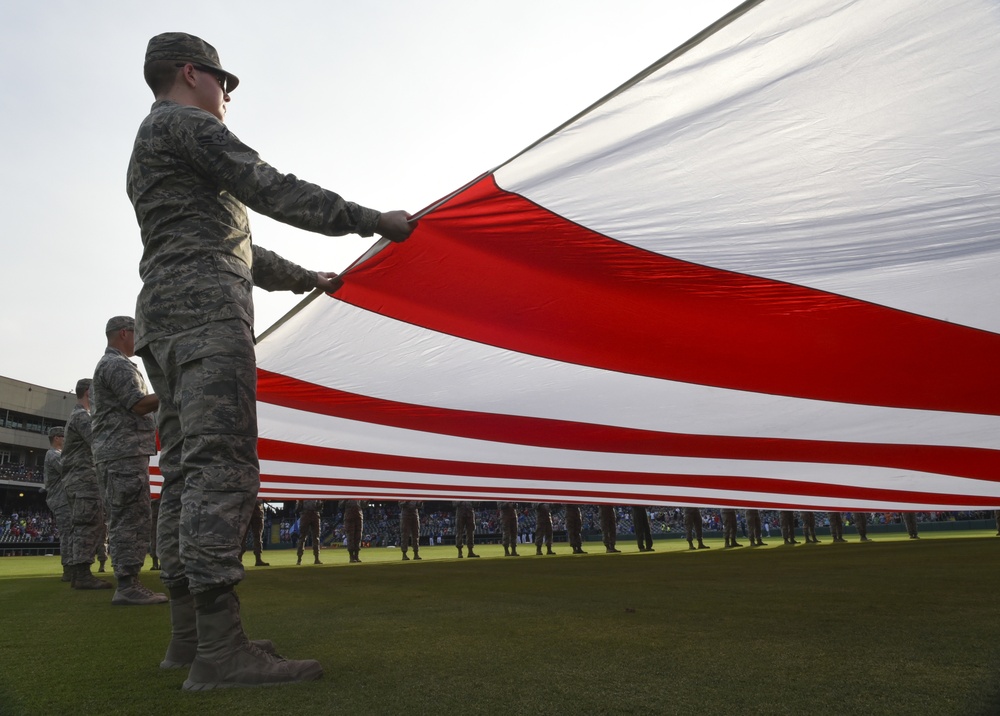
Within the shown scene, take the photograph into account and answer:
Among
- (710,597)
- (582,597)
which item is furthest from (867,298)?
(582,597)

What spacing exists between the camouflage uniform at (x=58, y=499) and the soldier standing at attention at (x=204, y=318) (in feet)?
20.4

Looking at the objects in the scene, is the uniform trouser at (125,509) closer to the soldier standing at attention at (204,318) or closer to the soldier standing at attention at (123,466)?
the soldier standing at attention at (123,466)

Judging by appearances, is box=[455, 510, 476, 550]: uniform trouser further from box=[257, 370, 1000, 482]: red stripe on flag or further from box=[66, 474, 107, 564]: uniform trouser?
box=[257, 370, 1000, 482]: red stripe on flag

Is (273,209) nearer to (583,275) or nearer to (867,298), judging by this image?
(583,275)

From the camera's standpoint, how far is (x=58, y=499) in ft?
25.7

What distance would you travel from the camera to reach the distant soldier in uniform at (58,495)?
695cm

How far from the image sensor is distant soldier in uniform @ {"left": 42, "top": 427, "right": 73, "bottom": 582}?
6.95 metres

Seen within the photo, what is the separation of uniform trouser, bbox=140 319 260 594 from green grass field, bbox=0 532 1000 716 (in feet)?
0.95

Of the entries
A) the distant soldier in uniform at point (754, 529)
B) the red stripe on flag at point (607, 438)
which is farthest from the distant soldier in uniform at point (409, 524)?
the red stripe on flag at point (607, 438)

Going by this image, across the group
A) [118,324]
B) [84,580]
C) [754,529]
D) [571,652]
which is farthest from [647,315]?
[754,529]

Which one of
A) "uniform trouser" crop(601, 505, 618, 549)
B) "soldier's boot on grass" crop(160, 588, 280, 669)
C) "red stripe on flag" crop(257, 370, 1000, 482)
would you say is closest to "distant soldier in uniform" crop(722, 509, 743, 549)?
"uniform trouser" crop(601, 505, 618, 549)

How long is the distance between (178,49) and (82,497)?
14.5 feet

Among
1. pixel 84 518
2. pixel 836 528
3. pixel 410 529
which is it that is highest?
pixel 84 518

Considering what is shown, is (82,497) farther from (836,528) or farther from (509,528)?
(836,528)
